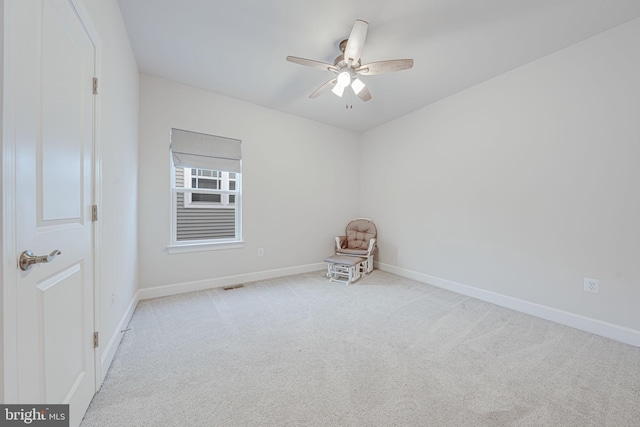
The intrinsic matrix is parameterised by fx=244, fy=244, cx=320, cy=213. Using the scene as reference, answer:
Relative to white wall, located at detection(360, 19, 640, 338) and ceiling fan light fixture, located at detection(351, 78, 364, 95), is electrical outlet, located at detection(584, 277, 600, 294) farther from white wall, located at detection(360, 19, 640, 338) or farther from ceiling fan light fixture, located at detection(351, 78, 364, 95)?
ceiling fan light fixture, located at detection(351, 78, 364, 95)

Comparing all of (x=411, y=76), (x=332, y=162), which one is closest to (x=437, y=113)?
(x=411, y=76)

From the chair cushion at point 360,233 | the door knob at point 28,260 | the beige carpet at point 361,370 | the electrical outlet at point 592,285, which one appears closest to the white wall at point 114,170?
the beige carpet at point 361,370

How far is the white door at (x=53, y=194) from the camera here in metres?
0.85

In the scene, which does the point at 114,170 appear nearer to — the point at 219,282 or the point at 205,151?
the point at 205,151

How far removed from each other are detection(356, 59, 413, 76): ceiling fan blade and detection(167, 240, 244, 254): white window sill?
2.78 meters

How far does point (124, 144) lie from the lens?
2.23 meters

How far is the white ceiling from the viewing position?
6.56ft

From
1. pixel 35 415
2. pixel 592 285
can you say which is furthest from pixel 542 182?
pixel 35 415

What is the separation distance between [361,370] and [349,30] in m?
2.85

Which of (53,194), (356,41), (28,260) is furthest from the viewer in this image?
(356,41)

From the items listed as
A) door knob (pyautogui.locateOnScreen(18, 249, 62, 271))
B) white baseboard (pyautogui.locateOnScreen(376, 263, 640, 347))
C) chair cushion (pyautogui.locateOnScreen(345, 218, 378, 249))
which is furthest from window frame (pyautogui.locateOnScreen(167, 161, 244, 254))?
white baseboard (pyautogui.locateOnScreen(376, 263, 640, 347))

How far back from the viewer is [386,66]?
2.26 m

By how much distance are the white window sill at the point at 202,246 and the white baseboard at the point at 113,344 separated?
0.79m

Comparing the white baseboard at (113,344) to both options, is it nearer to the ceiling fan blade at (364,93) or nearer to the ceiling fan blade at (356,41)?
the ceiling fan blade at (356,41)
